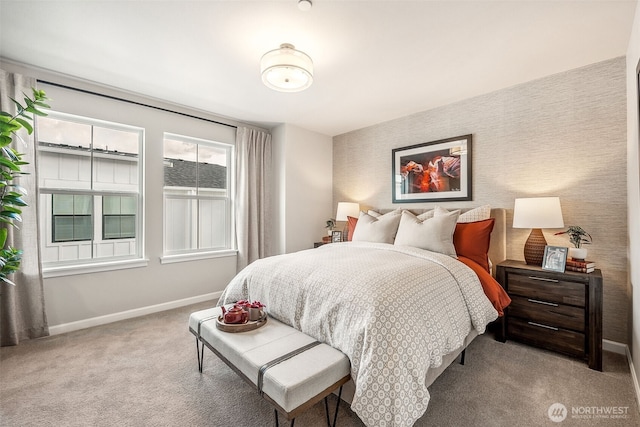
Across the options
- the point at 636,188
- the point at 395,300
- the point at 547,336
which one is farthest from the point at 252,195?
the point at 636,188

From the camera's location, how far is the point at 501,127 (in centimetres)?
→ 300

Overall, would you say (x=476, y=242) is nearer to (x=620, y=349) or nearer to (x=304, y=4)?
(x=620, y=349)

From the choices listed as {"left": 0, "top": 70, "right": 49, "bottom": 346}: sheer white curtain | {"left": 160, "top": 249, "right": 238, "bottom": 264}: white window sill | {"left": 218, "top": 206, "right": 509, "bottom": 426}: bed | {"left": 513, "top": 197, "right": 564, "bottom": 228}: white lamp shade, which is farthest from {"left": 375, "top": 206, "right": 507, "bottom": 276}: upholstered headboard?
{"left": 0, "top": 70, "right": 49, "bottom": 346}: sheer white curtain

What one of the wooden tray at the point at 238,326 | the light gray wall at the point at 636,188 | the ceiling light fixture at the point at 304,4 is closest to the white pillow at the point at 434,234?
the light gray wall at the point at 636,188

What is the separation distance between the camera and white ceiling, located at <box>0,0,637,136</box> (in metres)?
1.84

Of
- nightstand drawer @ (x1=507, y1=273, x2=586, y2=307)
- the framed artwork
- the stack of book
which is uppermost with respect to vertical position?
the framed artwork

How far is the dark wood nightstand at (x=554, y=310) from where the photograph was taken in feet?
6.86

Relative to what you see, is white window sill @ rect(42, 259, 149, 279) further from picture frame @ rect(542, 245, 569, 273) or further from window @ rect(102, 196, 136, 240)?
picture frame @ rect(542, 245, 569, 273)

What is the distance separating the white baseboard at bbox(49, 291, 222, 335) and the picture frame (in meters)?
3.76

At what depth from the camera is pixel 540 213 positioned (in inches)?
94.6

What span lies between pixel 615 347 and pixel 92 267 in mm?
4907

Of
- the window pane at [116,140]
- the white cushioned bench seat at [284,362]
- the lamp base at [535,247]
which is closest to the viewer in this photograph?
the white cushioned bench seat at [284,362]

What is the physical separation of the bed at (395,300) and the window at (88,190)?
1842 mm

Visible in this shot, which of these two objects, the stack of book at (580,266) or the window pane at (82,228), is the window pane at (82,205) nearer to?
the window pane at (82,228)
